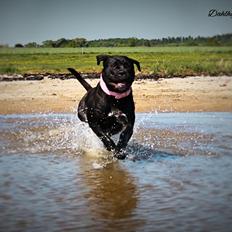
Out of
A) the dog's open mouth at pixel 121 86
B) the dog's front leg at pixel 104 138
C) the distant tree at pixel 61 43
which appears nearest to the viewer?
the dog's open mouth at pixel 121 86

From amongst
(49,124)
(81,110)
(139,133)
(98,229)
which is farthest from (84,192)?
(49,124)

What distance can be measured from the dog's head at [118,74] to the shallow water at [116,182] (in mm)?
1005

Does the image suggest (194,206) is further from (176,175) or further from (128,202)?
(176,175)

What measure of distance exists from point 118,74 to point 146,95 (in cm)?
993

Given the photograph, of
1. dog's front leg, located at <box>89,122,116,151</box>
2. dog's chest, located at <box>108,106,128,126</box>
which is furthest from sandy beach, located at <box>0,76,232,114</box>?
dog's chest, located at <box>108,106,128,126</box>

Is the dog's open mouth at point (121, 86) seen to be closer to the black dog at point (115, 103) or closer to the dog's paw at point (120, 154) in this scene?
the black dog at point (115, 103)

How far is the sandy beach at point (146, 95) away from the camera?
15016 mm

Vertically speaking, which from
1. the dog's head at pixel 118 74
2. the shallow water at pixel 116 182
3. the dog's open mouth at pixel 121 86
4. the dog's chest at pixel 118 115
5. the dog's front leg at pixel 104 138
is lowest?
the shallow water at pixel 116 182

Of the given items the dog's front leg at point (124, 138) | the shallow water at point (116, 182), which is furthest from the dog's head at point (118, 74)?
the shallow water at point (116, 182)

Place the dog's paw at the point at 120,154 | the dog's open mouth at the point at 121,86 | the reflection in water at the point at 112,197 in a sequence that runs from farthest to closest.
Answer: the dog's open mouth at the point at 121,86, the dog's paw at the point at 120,154, the reflection in water at the point at 112,197

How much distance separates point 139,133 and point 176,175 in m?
4.26

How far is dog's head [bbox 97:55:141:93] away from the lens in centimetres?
723

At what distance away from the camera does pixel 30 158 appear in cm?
766

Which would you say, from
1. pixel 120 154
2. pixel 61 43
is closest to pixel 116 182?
pixel 120 154
